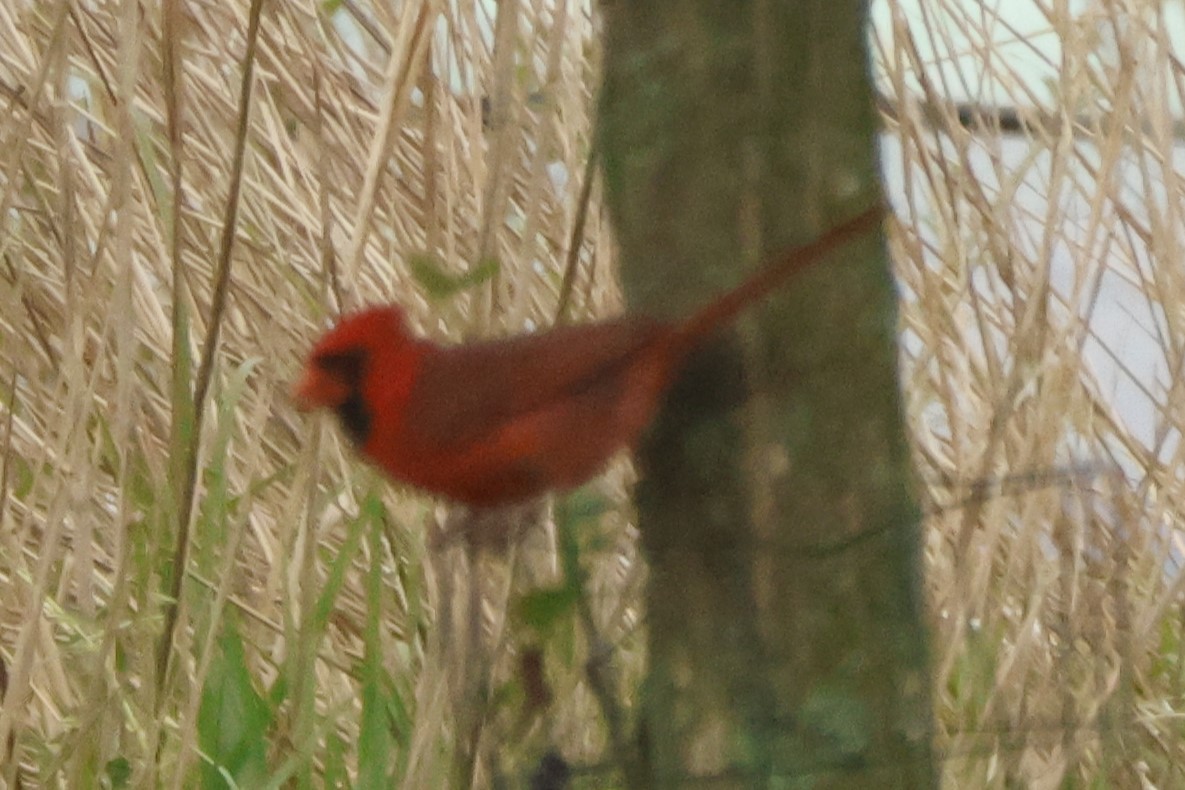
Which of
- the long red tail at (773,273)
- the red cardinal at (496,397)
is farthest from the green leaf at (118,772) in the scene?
the long red tail at (773,273)

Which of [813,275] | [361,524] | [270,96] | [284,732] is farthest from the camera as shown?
[270,96]

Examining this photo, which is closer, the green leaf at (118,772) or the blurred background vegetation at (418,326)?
the blurred background vegetation at (418,326)

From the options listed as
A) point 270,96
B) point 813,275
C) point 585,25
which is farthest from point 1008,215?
point 813,275

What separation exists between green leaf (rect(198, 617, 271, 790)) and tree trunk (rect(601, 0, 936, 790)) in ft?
1.43

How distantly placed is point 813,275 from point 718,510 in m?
0.08

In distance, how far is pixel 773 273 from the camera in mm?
448

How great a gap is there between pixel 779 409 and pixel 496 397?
0.34 feet

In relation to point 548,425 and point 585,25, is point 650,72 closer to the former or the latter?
point 548,425

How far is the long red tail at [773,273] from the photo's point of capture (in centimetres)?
45

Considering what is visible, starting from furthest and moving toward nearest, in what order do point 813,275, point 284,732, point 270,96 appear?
point 270,96 < point 284,732 < point 813,275

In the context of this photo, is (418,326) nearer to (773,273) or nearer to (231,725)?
(231,725)

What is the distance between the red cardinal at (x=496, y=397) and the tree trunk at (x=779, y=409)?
0.02m

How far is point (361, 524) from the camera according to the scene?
754 millimetres

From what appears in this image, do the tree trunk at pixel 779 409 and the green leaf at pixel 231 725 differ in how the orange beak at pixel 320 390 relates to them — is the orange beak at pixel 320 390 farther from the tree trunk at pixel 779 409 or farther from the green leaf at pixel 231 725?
the green leaf at pixel 231 725
